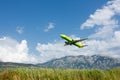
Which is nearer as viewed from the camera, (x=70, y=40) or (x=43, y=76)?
(x=43, y=76)

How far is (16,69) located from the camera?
25953 mm

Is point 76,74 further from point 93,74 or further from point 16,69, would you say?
point 16,69

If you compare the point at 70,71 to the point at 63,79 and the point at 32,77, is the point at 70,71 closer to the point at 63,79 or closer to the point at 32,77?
the point at 63,79

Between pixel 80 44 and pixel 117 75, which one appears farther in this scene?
pixel 80 44

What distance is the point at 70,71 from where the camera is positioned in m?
26.1

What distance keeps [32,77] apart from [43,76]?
3.40 ft

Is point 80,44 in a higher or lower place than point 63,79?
higher

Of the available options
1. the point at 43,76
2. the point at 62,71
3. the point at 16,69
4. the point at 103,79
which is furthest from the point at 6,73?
the point at 103,79

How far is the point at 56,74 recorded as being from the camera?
83.3 feet

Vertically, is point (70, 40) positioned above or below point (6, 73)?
above

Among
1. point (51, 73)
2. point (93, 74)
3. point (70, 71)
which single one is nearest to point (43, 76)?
point (51, 73)

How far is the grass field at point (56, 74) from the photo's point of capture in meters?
25.0

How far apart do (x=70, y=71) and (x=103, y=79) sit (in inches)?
120

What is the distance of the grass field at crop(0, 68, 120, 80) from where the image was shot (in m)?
25.0
